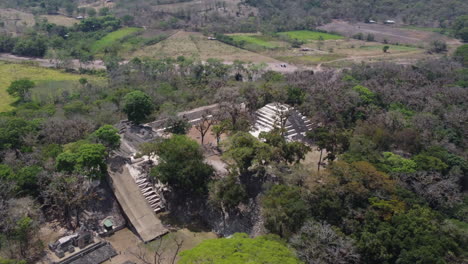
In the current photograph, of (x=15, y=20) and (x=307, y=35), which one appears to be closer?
(x=307, y=35)

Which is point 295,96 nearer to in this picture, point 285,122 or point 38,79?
point 285,122

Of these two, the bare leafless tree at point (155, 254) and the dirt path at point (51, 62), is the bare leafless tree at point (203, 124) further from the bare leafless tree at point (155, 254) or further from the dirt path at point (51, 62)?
the dirt path at point (51, 62)

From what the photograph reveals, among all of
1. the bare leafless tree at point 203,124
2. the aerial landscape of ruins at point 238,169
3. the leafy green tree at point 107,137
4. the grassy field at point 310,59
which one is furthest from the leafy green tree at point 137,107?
the grassy field at point 310,59

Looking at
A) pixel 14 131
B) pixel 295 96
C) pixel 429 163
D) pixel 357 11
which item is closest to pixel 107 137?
pixel 14 131

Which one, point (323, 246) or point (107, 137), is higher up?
point (107, 137)

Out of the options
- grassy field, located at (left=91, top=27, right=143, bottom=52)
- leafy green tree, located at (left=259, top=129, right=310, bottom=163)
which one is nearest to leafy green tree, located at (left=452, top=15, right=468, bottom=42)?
grassy field, located at (left=91, top=27, right=143, bottom=52)

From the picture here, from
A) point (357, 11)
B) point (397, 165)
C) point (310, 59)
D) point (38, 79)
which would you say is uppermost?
point (357, 11)
